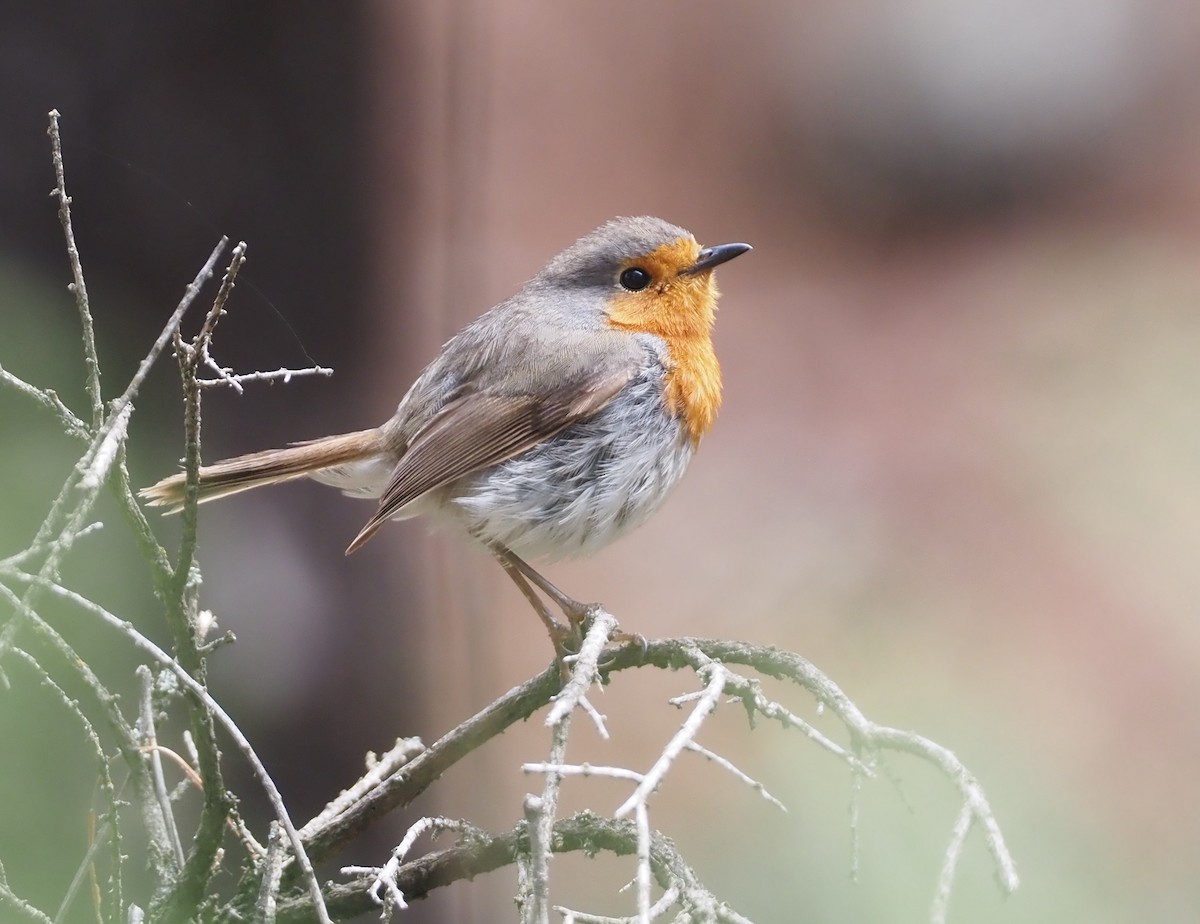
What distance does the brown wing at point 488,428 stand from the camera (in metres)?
2.29

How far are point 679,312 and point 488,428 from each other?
19.9 inches

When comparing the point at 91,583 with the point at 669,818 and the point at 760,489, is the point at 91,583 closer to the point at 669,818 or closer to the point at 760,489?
the point at 669,818

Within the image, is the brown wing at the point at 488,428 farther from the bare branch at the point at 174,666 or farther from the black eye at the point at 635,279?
the bare branch at the point at 174,666

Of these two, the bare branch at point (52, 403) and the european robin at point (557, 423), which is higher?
the bare branch at point (52, 403)

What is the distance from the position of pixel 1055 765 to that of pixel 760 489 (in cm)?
163

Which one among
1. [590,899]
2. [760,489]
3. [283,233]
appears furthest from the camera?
[760,489]

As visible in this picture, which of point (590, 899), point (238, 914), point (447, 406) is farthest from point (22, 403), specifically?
point (590, 899)

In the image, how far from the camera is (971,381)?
18.2ft

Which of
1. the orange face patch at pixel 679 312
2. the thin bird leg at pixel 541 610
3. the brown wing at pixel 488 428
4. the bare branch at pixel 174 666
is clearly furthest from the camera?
the orange face patch at pixel 679 312

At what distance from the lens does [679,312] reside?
2533 millimetres

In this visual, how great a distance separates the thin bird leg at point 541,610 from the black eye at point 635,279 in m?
0.65

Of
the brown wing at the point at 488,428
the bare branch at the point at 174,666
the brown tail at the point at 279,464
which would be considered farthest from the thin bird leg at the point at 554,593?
the bare branch at the point at 174,666

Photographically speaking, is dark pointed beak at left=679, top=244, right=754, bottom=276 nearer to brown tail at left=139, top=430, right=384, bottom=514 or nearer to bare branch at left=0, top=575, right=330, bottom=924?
brown tail at left=139, top=430, right=384, bottom=514

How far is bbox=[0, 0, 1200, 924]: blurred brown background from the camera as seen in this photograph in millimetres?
2648
